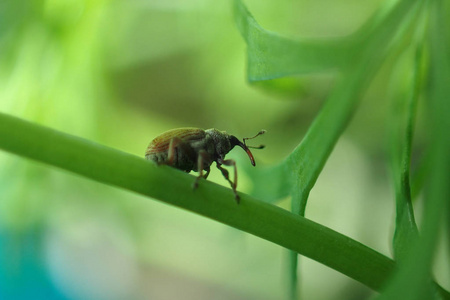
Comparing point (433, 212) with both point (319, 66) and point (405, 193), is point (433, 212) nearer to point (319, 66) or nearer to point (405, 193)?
point (405, 193)

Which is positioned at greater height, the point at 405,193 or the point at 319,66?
the point at 319,66

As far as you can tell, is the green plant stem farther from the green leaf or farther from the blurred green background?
the blurred green background

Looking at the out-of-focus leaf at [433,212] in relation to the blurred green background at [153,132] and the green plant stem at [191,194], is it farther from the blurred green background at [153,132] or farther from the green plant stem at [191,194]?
the blurred green background at [153,132]

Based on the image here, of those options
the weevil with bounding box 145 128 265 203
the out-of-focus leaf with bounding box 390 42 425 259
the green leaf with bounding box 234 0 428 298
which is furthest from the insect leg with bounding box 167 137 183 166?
the out-of-focus leaf with bounding box 390 42 425 259

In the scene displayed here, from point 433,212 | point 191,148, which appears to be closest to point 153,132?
point 191,148

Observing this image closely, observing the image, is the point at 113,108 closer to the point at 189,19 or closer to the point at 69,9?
the point at 189,19
